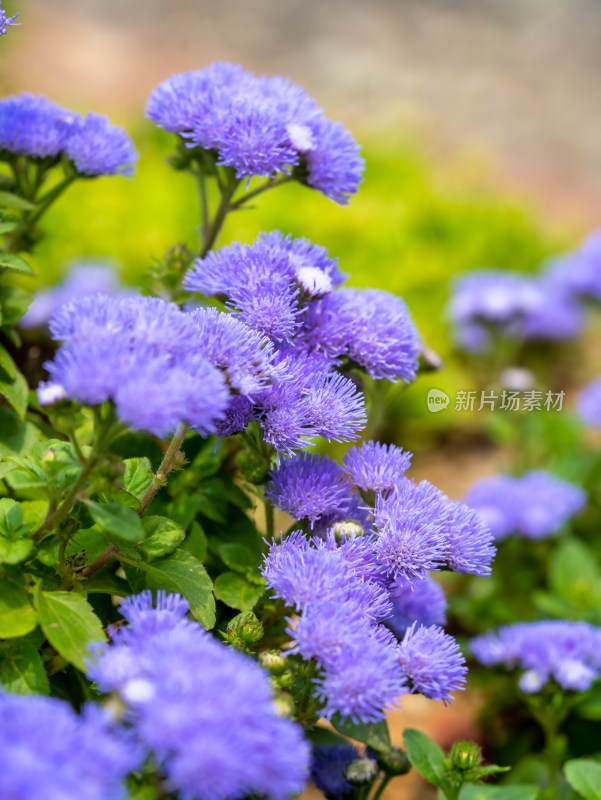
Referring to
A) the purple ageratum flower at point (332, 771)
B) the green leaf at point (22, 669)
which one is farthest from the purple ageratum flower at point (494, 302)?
the green leaf at point (22, 669)

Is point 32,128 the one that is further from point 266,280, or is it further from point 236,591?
point 236,591

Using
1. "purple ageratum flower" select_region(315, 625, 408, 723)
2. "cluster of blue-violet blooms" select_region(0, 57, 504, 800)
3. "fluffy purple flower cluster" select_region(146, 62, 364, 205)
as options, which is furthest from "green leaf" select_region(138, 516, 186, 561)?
"fluffy purple flower cluster" select_region(146, 62, 364, 205)

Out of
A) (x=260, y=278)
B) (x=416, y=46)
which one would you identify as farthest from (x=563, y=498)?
(x=416, y=46)

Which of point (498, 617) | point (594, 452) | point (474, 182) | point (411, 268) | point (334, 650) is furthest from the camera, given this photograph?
point (474, 182)

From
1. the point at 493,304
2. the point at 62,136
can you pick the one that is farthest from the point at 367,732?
the point at 493,304

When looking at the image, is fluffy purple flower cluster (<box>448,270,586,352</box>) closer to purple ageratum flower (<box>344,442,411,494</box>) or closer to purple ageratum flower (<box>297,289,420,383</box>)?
purple ageratum flower (<box>297,289,420,383</box>)

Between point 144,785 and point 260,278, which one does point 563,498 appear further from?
point 144,785
